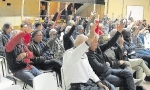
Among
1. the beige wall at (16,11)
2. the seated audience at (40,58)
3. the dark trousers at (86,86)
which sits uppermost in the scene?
the beige wall at (16,11)

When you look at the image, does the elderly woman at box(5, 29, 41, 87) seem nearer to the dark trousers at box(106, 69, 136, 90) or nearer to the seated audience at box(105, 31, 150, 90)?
the dark trousers at box(106, 69, 136, 90)

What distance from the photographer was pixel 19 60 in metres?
3.55

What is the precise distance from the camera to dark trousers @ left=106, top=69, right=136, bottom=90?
12.0 feet

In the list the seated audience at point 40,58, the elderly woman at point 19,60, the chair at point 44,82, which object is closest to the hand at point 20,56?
the elderly woman at point 19,60

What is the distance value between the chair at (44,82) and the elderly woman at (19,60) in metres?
0.89

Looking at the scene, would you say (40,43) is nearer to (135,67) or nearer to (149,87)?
(135,67)

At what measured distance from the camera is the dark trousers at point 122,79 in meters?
3.64

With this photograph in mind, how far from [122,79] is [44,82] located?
64.9 inches

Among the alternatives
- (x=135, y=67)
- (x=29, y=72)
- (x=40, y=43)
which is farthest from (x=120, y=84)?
(x=40, y=43)

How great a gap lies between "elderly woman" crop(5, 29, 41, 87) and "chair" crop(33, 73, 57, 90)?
2.92ft

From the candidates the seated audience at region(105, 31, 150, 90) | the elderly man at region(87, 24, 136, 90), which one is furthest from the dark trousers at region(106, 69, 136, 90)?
the seated audience at region(105, 31, 150, 90)

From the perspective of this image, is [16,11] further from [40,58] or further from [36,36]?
[40,58]

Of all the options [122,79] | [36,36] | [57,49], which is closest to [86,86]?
[122,79]

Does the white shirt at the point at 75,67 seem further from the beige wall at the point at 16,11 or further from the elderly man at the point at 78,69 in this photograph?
the beige wall at the point at 16,11
